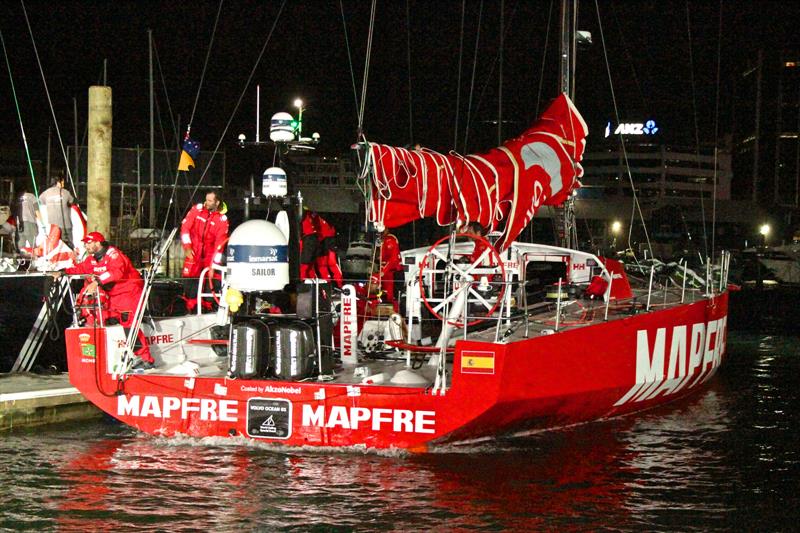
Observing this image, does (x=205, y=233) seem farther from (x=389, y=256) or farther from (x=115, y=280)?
(x=389, y=256)

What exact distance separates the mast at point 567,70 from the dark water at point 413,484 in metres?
3.02

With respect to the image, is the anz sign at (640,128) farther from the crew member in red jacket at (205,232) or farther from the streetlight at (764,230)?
the crew member in red jacket at (205,232)

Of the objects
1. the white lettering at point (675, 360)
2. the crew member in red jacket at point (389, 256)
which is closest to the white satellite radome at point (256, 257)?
the white lettering at point (675, 360)

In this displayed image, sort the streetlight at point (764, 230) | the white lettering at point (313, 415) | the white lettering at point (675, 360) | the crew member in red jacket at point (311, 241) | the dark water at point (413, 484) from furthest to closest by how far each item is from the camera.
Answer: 1. the streetlight at point (764, 230)
2. the crew member in red jacket at point (311, 241)
3. the white lettering at point (675, 360)
4. the white lettering at point (313, 415)
5. the dark water at point (413, 484)

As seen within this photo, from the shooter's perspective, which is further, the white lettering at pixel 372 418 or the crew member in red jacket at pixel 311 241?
the crew member in red jacket at pixel 311 241

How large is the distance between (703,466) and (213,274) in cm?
558

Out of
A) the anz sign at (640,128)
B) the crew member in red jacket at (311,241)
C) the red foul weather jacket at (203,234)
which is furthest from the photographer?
the anz sign at (640,128)

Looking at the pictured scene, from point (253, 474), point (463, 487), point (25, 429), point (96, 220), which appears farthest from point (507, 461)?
point (96, 220)

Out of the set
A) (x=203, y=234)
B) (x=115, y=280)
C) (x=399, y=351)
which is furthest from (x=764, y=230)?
(x=115, y=280)

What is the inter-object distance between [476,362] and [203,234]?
4364 mm

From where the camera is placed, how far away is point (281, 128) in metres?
9.95

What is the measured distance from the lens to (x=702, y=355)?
40.1 feet

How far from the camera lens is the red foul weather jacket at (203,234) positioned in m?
11.1

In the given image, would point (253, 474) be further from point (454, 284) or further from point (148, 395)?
point (454, 284)
